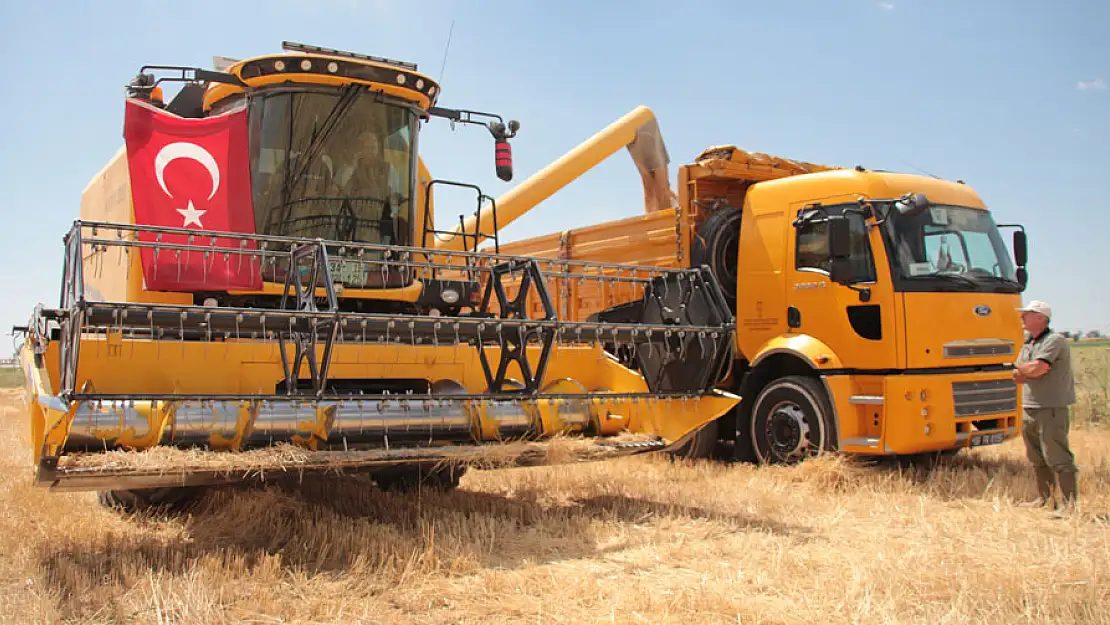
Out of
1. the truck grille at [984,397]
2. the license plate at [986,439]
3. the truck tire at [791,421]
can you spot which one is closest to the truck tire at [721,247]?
the truck tire at [791,421]

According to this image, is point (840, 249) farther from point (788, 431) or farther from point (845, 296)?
point (788, 431)

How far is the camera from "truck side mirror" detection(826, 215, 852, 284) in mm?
7645

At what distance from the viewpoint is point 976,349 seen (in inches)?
299

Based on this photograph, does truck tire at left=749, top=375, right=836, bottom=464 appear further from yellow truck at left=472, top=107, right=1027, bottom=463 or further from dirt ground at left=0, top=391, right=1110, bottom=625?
dirt ground at left=0, top=391, right=1110, bottom=625

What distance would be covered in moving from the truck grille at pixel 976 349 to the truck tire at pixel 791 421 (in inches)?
41.7

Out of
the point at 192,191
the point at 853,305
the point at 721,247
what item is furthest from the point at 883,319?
the point at 192,191

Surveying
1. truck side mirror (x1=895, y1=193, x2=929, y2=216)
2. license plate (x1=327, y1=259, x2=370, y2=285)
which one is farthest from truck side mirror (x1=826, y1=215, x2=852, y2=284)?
license plate (x1=327, y1=259, x2=370, y2=285)

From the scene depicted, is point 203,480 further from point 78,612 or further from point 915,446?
point 915,446

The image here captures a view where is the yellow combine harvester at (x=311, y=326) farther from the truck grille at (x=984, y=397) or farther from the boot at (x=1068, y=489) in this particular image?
the truck grille at (x=984, y=397)

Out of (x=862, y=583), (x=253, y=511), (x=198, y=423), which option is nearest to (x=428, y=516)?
(x=253, y=511)

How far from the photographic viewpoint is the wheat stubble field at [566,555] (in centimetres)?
373

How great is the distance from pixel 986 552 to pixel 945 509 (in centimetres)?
155

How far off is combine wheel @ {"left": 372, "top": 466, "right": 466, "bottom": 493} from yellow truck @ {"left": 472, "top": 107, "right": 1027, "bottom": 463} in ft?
4.94

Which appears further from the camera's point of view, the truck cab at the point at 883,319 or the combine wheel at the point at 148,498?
the truck cab at the point at 883,319
